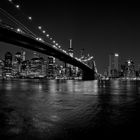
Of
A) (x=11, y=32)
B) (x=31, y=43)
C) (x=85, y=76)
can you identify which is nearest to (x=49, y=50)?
(x=31, y=43)

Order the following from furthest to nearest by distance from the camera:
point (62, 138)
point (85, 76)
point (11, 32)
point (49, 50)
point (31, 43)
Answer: point (85, 76), point (49, 50), point (31, 43), point (11, 32), point (62, 138)

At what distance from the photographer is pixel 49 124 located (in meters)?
6.04

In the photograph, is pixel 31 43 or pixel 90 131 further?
pixel 31 43

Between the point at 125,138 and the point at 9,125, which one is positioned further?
the point at 9,125

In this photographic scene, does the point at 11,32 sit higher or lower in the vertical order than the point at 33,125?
higher

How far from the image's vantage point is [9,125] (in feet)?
19.3

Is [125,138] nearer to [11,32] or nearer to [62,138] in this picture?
[62,138]

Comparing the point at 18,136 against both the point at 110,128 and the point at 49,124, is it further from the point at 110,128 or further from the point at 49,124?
the point at 110,128

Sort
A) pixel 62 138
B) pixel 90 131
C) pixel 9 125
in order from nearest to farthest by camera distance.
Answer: pixel 62 138
pixel 90 131
pixel 9 125

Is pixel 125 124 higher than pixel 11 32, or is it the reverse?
pixel 11 32

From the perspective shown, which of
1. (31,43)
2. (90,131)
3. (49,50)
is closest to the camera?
(90,131)

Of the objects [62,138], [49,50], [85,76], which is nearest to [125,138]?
[62,138]

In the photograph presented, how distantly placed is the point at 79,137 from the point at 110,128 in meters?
1.28

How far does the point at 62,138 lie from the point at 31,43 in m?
36.1
